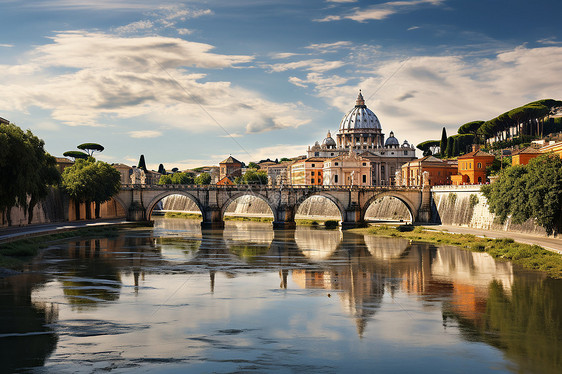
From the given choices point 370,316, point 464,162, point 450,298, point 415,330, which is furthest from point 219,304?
point 464,162

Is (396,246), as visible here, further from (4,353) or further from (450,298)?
(4,353)

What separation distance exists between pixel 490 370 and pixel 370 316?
7288mm

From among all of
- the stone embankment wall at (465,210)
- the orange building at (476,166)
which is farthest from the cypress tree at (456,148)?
the stone embankment wall at (465,210)

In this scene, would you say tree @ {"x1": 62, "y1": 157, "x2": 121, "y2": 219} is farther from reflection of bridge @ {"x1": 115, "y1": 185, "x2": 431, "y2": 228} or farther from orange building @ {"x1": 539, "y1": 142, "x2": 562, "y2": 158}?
orange building @ {"x1": 539, "y1": 142, "x2": 562, "y2": 158}

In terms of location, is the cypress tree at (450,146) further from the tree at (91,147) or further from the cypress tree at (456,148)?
the tree at (91,147)

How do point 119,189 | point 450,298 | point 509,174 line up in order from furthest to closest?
point 119,189, point 509,174, point 450,298

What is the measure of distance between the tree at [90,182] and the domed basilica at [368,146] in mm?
94781

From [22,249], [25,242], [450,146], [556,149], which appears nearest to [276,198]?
[556,149]

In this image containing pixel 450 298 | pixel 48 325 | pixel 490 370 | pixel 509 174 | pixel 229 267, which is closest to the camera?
pixel 490 370

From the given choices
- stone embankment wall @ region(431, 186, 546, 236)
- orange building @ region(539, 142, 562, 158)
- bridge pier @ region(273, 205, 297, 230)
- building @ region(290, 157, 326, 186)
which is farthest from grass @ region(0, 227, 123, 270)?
building @ region(290, 157, 326, 186)

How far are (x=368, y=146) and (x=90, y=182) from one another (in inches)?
4694

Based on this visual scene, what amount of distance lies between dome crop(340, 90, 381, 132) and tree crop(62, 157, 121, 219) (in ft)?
382

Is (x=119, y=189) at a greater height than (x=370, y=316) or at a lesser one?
greater

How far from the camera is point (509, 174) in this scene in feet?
176
